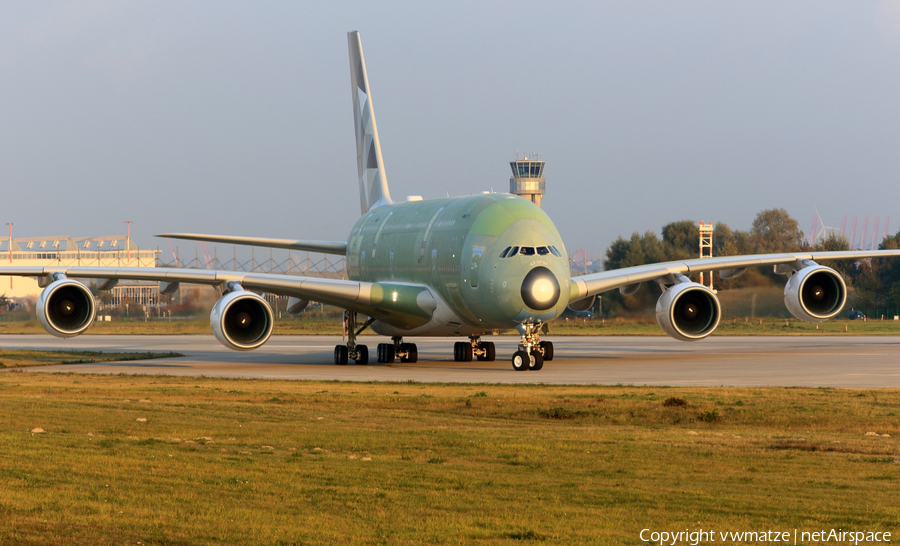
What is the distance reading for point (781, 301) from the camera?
50.6 metres

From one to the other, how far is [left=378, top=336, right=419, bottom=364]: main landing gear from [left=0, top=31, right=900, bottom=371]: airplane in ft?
0.11

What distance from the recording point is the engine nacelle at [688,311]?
30797 mm

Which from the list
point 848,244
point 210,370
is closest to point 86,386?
point 210,370

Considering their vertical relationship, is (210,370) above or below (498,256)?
below

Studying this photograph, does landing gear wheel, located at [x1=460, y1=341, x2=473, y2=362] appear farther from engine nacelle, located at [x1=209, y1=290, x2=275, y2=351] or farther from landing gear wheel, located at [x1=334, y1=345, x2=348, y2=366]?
engine nacelle, located at [x1=209, y1=290, x2=275, y2=351]

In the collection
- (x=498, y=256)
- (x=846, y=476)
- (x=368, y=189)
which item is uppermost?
(x=368, y=189)

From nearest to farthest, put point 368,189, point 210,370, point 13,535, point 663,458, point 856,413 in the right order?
point 13,535, point 663,458, point 856,413, point 210,370, point 368,189

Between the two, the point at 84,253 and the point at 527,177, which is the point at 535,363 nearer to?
the point at 527,177

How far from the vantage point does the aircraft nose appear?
27781 millimetres

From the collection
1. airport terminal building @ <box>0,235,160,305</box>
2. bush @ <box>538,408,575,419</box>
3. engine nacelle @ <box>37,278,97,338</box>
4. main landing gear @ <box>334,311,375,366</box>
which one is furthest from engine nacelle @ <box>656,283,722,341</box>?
airport terminal building @ <box>0,235,160,305</box>

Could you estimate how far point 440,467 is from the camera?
1177cm

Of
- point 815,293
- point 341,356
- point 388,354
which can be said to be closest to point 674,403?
point 388,354

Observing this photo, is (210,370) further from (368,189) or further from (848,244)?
(848,244)

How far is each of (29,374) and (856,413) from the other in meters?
20.9
